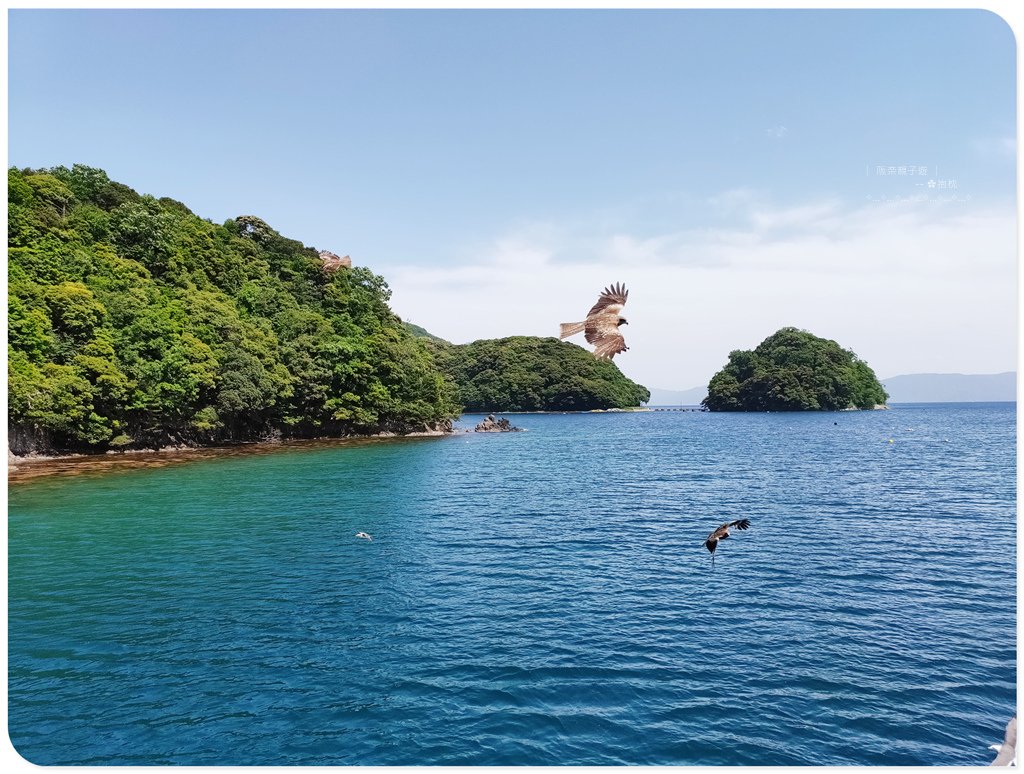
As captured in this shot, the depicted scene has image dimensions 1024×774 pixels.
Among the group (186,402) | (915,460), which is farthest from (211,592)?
(915,460)

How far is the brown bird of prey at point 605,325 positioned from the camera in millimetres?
5598

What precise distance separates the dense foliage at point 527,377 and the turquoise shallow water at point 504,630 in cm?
12073

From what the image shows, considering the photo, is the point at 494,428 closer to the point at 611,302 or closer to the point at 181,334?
the point at 181,334

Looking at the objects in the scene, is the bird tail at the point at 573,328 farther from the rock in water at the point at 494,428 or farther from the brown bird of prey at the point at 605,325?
the rock in water at the point at 494,428

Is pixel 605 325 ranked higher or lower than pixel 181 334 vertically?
lower

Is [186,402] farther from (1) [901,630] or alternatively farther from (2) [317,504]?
(1) [901,630]

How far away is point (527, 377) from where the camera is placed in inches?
5920

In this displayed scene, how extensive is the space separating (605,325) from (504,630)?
980cm

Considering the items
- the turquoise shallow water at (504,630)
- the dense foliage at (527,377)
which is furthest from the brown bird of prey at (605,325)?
the dense foliage at (527,377)

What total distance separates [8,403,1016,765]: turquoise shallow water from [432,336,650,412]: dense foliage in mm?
120728

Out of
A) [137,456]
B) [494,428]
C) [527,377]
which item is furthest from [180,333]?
[527,377]

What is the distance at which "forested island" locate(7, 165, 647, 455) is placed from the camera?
42.9 meters

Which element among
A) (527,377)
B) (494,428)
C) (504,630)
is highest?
(527,377)

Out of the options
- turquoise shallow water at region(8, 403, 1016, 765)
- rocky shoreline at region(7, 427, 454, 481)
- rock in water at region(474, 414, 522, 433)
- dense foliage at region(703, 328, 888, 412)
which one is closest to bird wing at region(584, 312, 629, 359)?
turquoise shallow water at region(8, 403, 1016, 765)
